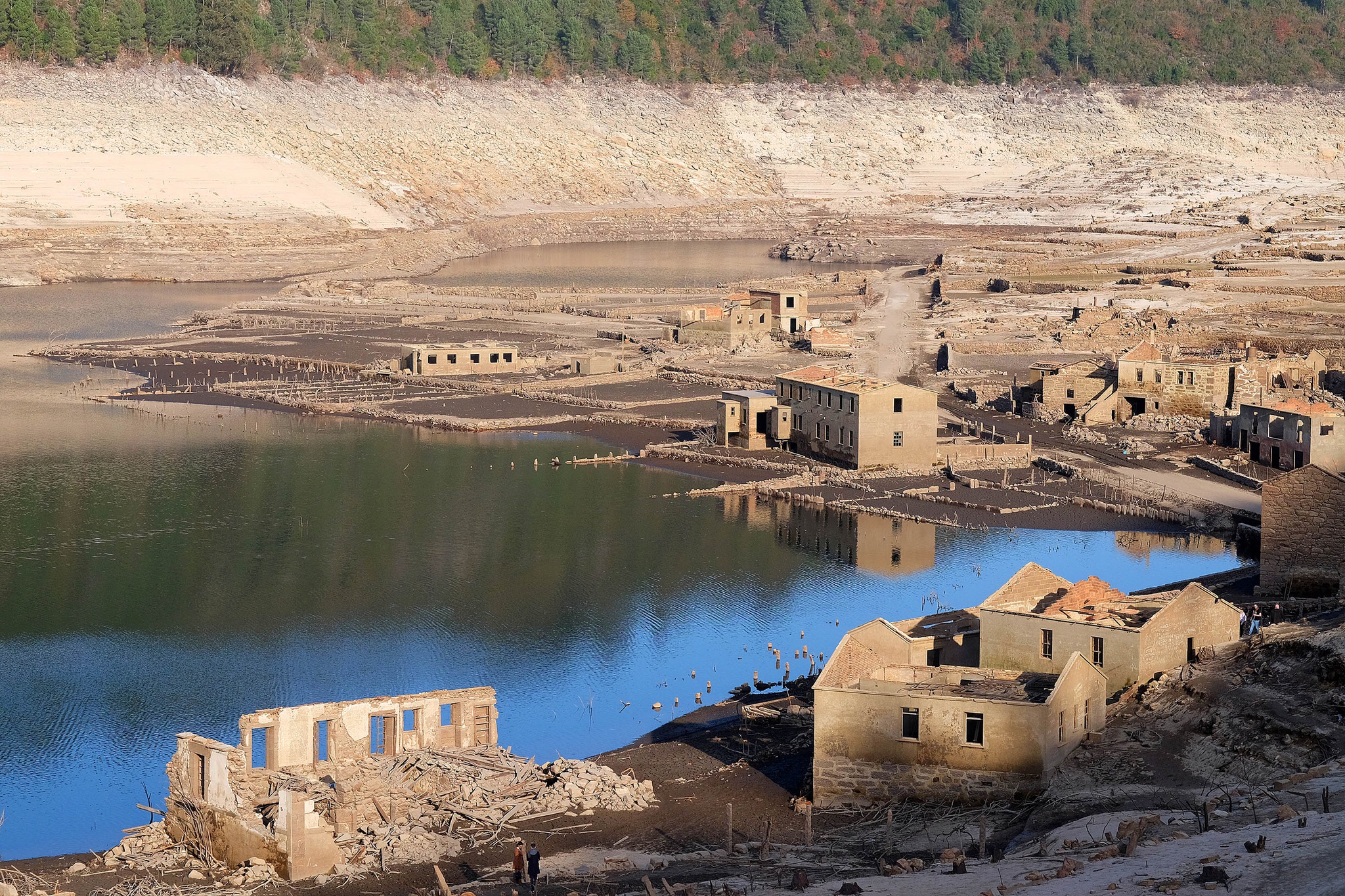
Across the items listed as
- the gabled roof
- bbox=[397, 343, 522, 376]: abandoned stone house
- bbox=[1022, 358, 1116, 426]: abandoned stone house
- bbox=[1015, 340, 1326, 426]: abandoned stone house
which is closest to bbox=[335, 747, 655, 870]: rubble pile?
bbox=[1022, 358, 1116, 426]: abandoned stone house

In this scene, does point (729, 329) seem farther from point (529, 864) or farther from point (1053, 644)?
point (529, 864)

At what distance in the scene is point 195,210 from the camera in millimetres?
139500

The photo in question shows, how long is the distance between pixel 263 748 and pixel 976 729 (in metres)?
11.7

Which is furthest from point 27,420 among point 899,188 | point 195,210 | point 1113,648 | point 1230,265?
point 899,188

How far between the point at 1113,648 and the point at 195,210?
4493 inches

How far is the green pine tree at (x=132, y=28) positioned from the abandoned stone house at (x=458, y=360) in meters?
87.5

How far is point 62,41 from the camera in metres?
160

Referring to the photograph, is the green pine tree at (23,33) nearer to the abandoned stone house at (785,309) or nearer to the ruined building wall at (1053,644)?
the abandoned stone house at (785,309)

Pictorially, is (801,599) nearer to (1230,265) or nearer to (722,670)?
(722,670)

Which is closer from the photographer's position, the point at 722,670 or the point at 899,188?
the point at 722,670

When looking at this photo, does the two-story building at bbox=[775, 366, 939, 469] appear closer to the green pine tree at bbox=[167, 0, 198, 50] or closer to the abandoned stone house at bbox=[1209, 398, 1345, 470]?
the abandoned stone house at bbox=[1209, 398, 1345, 470]

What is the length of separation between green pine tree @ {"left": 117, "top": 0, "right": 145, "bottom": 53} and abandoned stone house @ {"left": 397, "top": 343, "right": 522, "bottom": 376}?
87.5 metres

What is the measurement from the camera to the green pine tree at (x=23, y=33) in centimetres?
15850

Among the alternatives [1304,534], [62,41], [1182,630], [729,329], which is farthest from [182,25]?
[1182,630]
